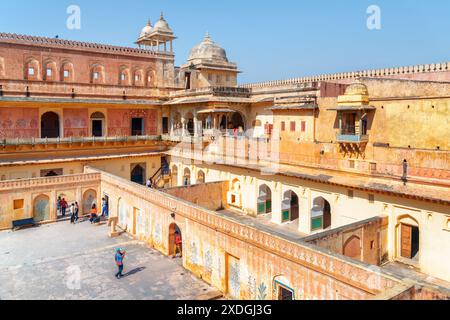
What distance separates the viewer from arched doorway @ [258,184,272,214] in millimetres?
20234

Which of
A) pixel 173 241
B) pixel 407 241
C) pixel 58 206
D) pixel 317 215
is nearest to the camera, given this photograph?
pixel 407 241

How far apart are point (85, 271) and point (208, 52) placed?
22.8 meters

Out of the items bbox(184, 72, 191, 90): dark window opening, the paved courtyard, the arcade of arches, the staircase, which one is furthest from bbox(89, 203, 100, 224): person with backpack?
bbox(184, 72, 191, 90): dark window opening

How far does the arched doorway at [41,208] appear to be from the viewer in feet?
61.8

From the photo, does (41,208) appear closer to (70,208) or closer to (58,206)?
(58,206)

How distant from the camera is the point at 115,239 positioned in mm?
16188

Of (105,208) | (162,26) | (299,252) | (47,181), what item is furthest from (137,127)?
(299,252)

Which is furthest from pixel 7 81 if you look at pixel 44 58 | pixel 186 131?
pixel 186 131

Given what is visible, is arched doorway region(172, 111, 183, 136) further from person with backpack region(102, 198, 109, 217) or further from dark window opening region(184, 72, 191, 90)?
person with backpack region(102, 198, 109, 217)

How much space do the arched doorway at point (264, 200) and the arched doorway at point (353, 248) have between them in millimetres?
7833

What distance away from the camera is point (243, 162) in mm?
20406

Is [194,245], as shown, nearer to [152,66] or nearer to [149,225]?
[149,225]
